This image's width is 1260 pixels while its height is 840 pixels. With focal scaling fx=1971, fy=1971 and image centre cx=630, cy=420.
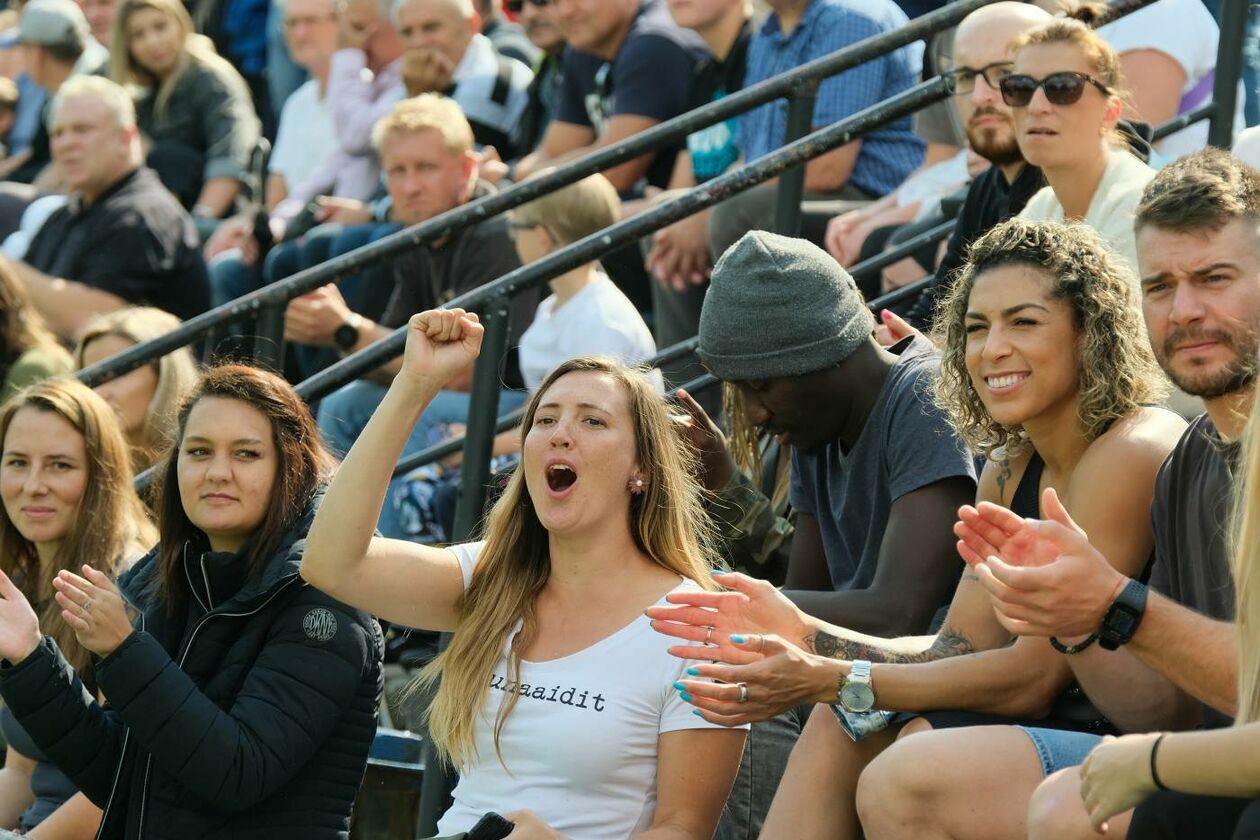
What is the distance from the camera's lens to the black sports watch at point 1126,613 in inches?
120

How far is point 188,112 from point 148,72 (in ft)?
1.21

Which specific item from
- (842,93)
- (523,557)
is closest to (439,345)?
(523,557)

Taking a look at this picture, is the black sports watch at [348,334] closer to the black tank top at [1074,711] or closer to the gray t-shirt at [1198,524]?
the black tank top at [1074,711]

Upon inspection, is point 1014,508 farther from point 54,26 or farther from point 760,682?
point 54,26

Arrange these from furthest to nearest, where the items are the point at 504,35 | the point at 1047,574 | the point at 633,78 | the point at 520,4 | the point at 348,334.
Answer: the point at 504,35 < the point at 520,4 < the point at 633,78 < the point at 348,334 < the point at 1047,574

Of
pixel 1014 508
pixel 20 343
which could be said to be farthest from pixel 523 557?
pixel 20 343

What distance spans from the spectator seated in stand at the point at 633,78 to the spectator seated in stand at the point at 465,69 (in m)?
0.66

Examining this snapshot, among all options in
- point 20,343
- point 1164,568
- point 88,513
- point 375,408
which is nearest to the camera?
point 1164,568

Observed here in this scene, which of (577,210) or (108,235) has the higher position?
(108,235)

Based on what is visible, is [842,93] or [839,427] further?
[842,93]

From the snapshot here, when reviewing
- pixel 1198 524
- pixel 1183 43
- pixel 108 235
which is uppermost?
pixel 1183 43

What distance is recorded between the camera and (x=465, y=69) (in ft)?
27.7

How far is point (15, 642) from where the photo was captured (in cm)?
398

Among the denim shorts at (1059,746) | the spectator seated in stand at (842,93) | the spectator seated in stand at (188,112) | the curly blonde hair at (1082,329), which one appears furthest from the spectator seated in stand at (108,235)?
the denim shorts at (1059,746)
